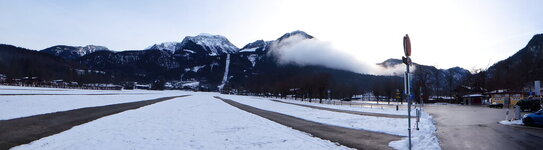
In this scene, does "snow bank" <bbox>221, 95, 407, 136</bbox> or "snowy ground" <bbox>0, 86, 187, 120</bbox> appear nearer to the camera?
"snow bank" <bbox>221, 95, 407, 136</bbox>

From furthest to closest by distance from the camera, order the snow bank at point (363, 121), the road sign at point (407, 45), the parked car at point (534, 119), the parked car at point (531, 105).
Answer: the parked car at point (531, 105) → the parked car at point (534, 119) → the snow bank at point (363, 121) → the road sign at point (407, 45)

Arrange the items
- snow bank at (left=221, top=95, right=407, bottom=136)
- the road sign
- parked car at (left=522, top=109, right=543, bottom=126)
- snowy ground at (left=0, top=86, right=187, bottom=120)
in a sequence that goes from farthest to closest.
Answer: snowy ground at (left=0, top=86, right=187, bottom=120) → parked car at (left=522, top=109, right=543, bottom=126) → snow bank at (left=221, top=95, right=407, bottom=136) → the road sign

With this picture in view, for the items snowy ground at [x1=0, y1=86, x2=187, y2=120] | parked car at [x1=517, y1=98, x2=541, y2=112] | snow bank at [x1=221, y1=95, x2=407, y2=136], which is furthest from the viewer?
parked car at [x1=517, y1=98, x2=541, y2=112]

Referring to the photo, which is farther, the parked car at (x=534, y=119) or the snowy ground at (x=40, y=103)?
the snowy ground at (x=40, y=103)

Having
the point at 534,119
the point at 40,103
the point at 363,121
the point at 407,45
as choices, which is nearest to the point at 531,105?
the point at 534,119

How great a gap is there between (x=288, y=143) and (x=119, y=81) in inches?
7409

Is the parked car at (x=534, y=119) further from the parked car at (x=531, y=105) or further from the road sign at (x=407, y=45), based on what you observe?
the parked car at (x=531, y=105)

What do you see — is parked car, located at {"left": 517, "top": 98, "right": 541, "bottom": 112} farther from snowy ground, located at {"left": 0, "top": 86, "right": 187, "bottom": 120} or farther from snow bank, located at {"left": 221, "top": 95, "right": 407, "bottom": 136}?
snowy ground, located at {"left": 0, "top": 86, "right": 187, "bottom": 120}

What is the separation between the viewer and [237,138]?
11.4 meters

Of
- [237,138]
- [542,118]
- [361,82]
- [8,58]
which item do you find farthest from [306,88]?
[8,58]

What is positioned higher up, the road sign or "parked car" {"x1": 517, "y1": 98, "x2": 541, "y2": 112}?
the road sign

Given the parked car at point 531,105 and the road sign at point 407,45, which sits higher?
the road sign at point 407,45

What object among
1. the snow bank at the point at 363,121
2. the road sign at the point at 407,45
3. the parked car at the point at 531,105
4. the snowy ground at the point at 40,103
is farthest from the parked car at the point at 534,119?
the snowy ground at the point at 40,103

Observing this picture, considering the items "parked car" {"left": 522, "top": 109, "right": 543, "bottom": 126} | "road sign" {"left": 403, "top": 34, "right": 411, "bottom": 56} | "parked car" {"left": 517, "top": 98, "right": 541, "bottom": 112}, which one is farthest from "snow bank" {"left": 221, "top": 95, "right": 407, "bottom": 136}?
"parked car" {"left": 517, "top": 98, "right": 541, "bottom": 112}
